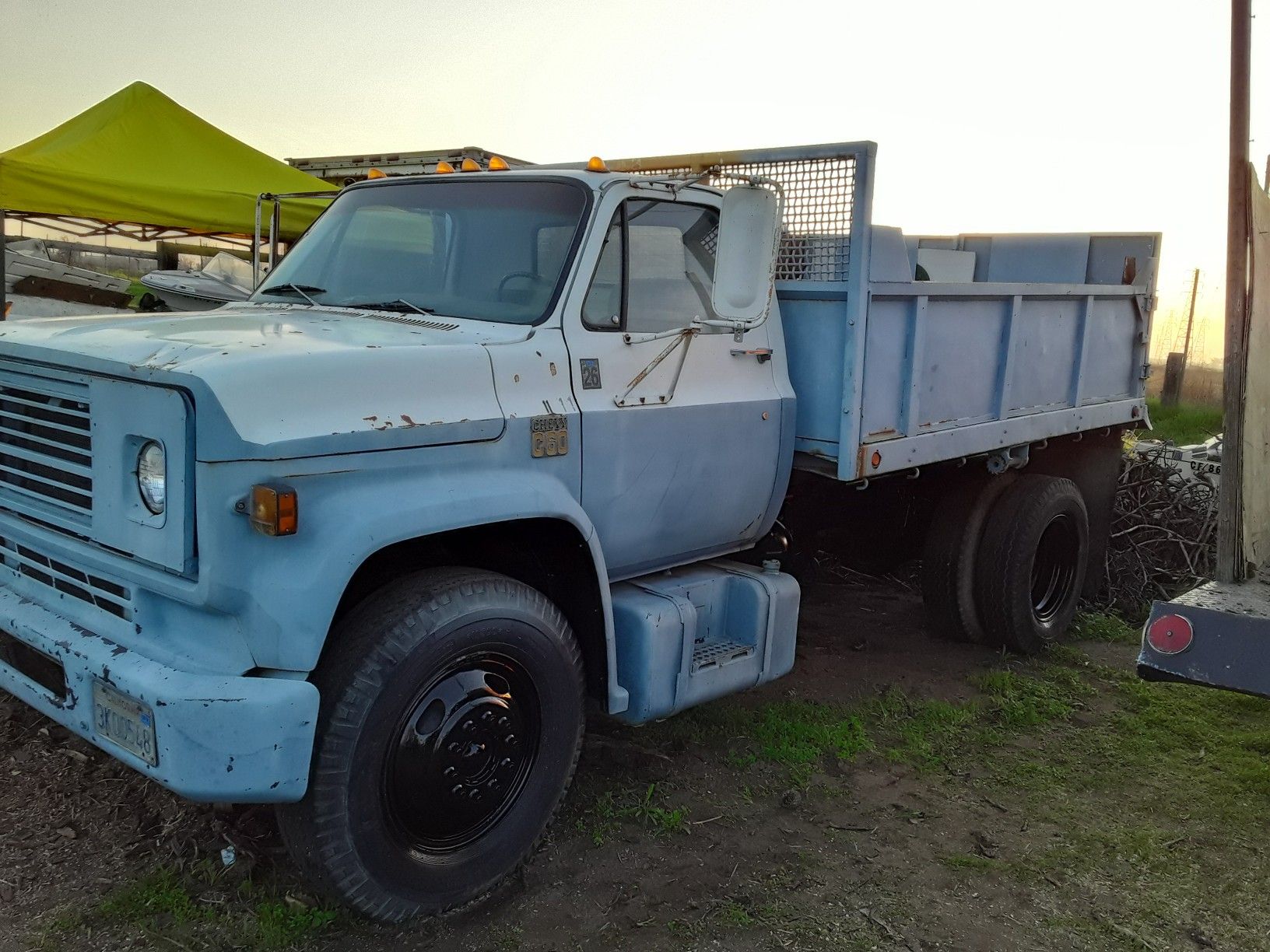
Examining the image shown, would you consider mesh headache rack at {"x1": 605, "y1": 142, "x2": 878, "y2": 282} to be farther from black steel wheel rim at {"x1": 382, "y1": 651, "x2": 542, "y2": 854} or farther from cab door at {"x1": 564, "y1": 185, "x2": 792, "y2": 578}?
black steel wheel rim at {"x1": 382, "y1": 651, "x2": 542, "y2": 854}

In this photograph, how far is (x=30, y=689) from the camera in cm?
308

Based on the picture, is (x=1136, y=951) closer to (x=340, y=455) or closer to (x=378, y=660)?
(x=378, y=660)

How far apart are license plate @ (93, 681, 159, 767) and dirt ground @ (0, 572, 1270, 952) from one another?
63cm

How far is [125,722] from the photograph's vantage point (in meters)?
2.75

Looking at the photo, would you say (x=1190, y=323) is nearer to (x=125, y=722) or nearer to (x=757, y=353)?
(x=757, y=353)

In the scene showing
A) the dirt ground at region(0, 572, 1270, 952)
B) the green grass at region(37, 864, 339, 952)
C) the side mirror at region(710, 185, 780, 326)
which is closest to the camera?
the green grass at region(37, 864, 339, 952)

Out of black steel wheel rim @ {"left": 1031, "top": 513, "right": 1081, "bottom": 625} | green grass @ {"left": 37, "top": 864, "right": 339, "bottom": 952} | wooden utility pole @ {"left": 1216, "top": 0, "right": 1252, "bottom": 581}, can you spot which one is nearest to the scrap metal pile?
black steel wheel rim @ {"left": 1031, "top": 513, "right": 1081, "bottom": 625}

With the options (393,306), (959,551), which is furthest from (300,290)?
(959,551)

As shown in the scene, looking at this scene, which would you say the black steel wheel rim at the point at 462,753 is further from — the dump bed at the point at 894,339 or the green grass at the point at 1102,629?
the green grass at the point at 1102,629

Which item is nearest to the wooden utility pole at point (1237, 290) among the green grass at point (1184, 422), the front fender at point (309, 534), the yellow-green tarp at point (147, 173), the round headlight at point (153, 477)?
the front fender at point (309, 534)

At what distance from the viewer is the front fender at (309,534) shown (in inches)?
105

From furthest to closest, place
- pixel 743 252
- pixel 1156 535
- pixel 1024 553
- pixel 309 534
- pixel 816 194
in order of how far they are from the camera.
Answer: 1. pixel 1156 535
2. pixel 1024 553
3. pixel 816 194
4. pixel 743 252
5. pixel 309 534

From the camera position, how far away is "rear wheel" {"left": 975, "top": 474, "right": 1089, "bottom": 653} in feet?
18.4

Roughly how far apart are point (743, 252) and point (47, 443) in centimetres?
221
